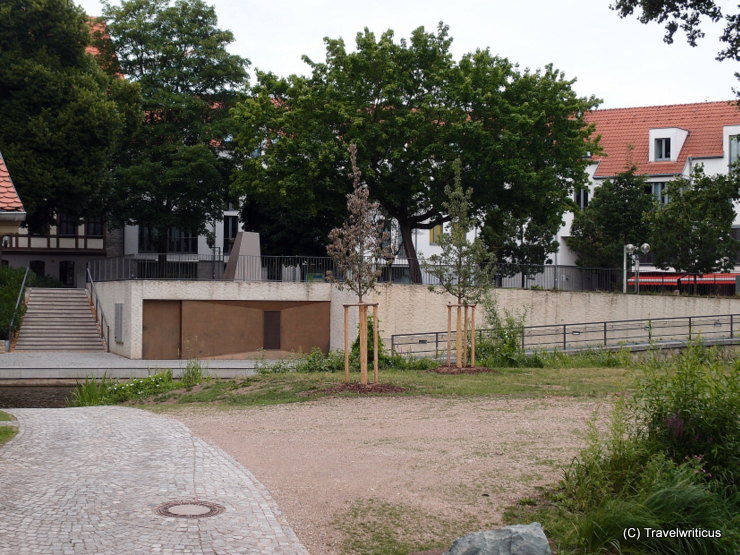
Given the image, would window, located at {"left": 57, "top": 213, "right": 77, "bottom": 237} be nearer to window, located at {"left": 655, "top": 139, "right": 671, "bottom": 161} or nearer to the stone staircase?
the stone staircase

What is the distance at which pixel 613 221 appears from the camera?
49.4 meters

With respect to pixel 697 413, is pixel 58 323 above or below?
below

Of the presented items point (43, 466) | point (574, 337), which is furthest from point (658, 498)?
point (574, 337)

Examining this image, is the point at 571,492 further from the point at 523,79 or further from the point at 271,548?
the point at 523,79

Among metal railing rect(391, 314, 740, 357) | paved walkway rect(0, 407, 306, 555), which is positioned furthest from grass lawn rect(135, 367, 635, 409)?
metal railing rect(391, 314, 740, 357)

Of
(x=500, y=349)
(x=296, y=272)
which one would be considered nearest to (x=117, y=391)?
(x=500, y=349)

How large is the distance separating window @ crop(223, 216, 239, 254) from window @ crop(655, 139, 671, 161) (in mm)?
27445

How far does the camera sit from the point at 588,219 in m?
50.3

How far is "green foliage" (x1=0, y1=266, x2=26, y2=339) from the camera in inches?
1496

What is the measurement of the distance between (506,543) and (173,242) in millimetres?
55373

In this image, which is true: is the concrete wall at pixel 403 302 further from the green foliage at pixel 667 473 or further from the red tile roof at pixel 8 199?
the green foliage at pixel 667 473

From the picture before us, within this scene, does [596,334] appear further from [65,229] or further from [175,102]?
[65,229]

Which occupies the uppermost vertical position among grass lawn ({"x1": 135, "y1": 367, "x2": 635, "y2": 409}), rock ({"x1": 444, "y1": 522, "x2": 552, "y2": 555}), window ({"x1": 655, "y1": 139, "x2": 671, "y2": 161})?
window ({"x1": 655, "y1": 139, "x2": 671, "y2": 161})

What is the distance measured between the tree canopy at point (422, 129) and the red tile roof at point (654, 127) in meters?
15.6
